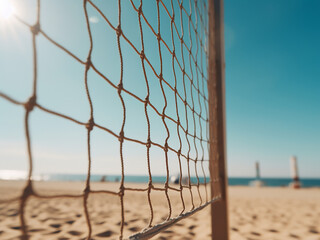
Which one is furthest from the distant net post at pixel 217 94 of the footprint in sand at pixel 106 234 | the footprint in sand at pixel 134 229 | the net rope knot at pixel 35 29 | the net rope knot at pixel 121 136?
the net rope knot at pixel 35 29

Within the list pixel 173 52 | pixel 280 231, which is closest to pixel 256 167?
pixel 280 231

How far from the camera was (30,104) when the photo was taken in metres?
0.52

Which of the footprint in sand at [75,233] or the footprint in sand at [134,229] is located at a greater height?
the footprint in sand at [75,233]

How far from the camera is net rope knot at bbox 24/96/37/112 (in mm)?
515

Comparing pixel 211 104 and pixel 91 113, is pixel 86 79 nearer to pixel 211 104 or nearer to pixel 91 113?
pixel 91 113

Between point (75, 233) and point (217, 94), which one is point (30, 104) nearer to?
point (217, 94)

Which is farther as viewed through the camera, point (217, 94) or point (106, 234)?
point (106, 234)

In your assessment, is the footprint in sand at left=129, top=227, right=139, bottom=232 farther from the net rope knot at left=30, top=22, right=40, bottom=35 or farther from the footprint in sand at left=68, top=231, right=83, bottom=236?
the net rope knot at left=30, top=22, right=40, bottom=35

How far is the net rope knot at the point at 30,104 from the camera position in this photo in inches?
20.3

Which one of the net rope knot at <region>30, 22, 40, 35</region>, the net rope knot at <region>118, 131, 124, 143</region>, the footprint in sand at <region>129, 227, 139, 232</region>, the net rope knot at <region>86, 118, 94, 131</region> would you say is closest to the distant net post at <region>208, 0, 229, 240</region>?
the footprint in sand at <region>129, 227, 139, 232</region>

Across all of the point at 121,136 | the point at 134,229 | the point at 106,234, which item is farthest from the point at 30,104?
the point at 134,229

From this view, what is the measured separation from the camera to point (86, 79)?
704mm

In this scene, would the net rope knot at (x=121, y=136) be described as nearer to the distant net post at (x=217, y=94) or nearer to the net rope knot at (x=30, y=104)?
the net rope knot at (x=30, y=104)

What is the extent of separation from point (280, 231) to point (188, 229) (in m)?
1.06
